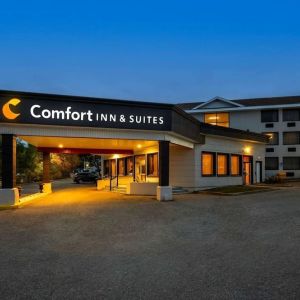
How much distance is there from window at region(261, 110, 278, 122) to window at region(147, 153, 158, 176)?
18767mm

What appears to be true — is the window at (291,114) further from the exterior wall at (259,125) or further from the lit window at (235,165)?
the lit window at (235,165)

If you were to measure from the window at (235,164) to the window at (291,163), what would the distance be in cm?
1128

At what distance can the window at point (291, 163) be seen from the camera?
128 ft

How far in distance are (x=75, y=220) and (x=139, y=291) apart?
8.00 meters

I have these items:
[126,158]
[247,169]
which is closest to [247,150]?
[247,169]

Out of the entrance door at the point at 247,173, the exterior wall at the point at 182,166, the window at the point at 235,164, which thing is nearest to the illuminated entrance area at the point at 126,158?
the exterior wall at the point at 182,166

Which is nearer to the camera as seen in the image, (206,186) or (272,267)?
(272,267)

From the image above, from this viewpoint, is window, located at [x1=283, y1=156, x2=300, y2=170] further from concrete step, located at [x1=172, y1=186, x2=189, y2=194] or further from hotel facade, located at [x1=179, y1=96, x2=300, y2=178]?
concrete step, located at [x1=172, y1=186, x2=189, y2=194]

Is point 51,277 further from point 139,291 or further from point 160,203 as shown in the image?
point 160,203

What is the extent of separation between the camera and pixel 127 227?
1179 centimetres

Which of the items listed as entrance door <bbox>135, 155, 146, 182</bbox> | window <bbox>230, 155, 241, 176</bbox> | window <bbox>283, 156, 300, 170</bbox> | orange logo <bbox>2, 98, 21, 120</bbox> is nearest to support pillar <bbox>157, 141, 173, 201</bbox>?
orange logo <bbox>2, 98, 21, 120</bbox>

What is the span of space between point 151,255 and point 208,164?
19920 mm

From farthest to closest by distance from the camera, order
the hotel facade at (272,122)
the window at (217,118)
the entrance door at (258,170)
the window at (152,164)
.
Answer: the window at (217,118)
the hotel facade at (272,122)
the entrance door at (258,170)
the window at (152,164)

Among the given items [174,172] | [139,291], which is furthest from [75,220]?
[174,172]
